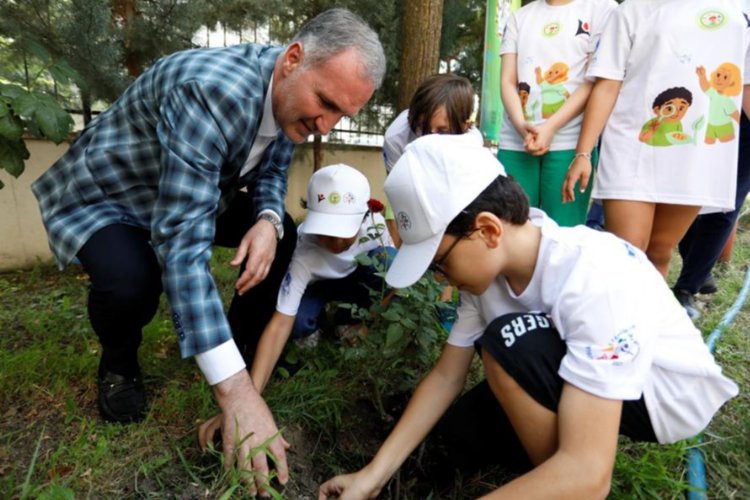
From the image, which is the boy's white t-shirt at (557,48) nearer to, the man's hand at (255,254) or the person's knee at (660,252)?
the person's knee at (660,252)

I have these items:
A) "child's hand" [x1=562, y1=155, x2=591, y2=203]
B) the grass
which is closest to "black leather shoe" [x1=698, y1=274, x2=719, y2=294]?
the grass

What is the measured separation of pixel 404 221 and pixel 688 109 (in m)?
1.40

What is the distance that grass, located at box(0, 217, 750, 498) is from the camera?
5.00 ft

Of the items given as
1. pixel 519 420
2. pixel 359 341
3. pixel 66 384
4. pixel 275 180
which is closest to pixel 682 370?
pixel 519 420

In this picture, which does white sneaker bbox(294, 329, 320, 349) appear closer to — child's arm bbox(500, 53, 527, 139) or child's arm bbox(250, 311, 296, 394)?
child's arm bbox(250, 311, 296, 394)

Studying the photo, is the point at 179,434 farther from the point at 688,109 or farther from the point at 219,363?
the point at 688,109

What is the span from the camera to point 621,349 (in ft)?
3.60

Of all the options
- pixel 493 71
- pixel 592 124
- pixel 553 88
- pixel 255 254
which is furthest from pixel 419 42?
pixel 255 254

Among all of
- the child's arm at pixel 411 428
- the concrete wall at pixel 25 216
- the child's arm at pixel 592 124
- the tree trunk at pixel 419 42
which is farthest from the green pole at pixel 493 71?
the concrete wall at pixel 25 216

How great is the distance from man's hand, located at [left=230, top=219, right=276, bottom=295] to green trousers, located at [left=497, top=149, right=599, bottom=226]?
4.00 ft

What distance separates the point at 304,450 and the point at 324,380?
14.7 inches

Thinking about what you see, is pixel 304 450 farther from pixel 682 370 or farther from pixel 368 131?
pixel 368 131

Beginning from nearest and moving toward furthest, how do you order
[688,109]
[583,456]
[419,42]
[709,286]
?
[583,456], [688,109], [709,286], [419,42]

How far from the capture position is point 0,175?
3.49 metres
